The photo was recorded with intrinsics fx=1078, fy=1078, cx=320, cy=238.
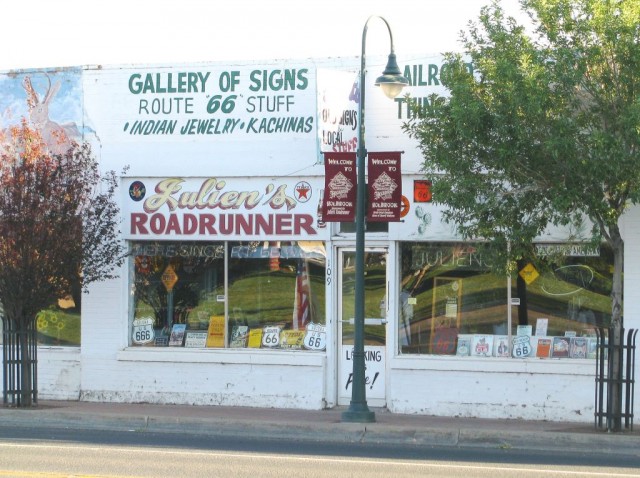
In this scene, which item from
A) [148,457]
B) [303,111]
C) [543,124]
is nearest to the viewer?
[148,457]

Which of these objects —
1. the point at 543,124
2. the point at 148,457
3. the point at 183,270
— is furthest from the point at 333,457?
the point at 183,270

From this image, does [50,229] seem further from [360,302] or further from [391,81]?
[391,81]

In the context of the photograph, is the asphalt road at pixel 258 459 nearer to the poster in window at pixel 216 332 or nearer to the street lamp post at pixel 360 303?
the street lamp post at pixel 360 303

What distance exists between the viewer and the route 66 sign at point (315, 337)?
17203mm

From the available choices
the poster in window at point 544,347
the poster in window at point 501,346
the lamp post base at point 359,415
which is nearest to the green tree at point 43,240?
the lamp post base at point 359,415

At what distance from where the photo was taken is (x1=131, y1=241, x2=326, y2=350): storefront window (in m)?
17.4

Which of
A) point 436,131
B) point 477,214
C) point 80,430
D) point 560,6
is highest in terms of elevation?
point 560,6

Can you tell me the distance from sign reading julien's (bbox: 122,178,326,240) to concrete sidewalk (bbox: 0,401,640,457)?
2835 mm

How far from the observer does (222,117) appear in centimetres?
1764

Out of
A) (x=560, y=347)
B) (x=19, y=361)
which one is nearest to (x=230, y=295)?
(x=19, y=361)

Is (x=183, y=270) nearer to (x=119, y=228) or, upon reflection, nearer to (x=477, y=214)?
(x=119, y=228)

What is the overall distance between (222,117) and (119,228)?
8.34ft

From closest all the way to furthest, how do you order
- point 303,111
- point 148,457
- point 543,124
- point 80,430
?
point 148,457 < point 543,124 < point 80,430 < point 303,111

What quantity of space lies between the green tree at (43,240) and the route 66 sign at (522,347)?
6549 mm
